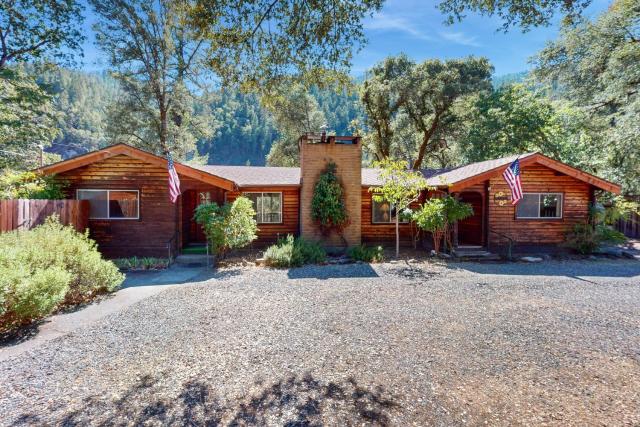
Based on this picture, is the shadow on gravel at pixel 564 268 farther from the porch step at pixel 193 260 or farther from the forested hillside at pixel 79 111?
the forested hillside at pixel 79 111

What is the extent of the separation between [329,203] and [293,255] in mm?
2554

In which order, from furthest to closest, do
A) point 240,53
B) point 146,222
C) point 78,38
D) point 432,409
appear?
1. point 78,38
2. point 146,222
3. point 240,53
4. point 432,409

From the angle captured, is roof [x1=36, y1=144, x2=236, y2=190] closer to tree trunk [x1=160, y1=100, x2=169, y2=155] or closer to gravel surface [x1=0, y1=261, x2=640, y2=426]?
gravel surface [x1=0, y1=261, x2=640, y2=426]

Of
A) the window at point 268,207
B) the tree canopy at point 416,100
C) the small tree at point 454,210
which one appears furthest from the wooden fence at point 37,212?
the tree canopy at point 416,100

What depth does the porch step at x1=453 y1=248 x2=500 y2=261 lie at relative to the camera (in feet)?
34.6

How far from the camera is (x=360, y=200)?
39.0 ft

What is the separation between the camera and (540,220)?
461 inches

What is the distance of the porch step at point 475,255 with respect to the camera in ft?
34.6

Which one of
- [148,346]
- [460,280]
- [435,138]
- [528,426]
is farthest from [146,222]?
[435,138]

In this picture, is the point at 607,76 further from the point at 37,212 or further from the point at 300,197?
the point at 37,212

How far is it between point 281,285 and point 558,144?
1843cm

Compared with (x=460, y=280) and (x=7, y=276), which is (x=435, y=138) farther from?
(x=7, y=276)

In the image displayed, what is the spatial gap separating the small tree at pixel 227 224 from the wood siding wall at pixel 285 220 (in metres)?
2.33

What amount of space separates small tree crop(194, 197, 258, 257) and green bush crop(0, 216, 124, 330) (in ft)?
9.52
